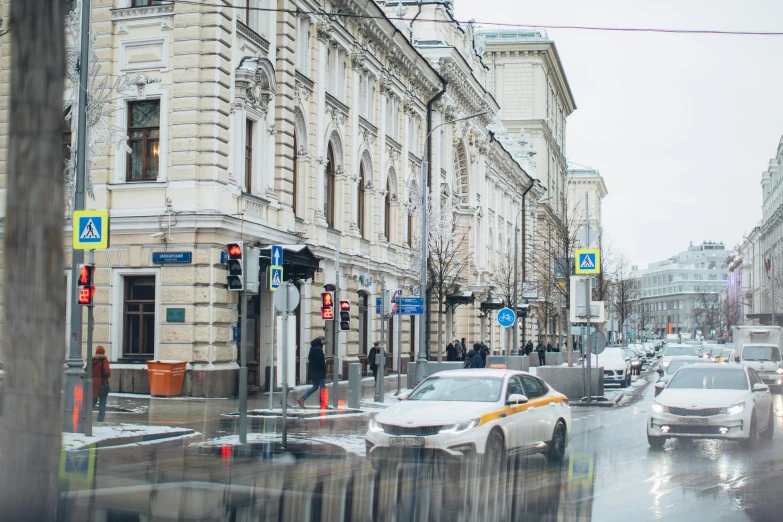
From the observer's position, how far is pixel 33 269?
5.33 m

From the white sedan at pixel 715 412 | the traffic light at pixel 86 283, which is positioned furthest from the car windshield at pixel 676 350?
the traffic light at pixel 86 283

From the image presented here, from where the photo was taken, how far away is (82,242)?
54.4 ft

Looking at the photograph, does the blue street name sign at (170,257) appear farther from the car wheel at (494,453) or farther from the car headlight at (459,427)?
the car headlight at (459,427)

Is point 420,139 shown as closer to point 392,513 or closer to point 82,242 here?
point 82,242

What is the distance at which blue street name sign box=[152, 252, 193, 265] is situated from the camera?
2491 cm

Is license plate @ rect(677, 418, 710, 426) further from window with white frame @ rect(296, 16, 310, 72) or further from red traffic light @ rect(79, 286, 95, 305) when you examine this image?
window with white frame @ rect(296, 16, 310, 72)

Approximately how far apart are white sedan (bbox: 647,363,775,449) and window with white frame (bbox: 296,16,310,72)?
18.4 metres

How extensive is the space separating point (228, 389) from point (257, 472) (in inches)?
500

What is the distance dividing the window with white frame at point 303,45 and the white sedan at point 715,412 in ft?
60.4

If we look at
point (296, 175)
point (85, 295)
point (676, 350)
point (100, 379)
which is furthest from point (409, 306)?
point (676, 350)

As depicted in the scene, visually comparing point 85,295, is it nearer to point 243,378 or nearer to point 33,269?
point 243,378

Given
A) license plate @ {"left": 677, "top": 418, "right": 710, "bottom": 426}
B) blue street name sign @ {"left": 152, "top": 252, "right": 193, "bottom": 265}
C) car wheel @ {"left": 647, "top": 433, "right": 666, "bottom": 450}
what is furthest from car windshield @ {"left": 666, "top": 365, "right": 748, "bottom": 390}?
blue street name sign @ {"left": 152, "top": 252, "right": 193, "bottom": 265}

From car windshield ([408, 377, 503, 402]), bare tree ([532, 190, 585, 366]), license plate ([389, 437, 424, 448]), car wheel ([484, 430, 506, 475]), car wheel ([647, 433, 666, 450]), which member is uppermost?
bare tree ([532, 190, 585, 366])

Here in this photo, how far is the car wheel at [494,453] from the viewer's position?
12.7 m
